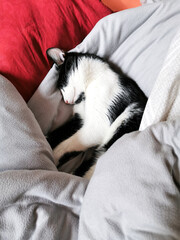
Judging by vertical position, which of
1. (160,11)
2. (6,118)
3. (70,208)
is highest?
(160,11)

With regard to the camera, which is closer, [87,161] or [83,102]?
[87,161]

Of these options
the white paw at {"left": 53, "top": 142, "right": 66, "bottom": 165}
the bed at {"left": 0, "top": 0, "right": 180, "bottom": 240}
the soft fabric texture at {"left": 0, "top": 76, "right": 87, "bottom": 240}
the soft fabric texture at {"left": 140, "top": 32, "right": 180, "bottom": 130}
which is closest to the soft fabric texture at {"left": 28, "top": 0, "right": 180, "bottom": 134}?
the bed at {"left": 0, "top": 0, "right": 180, "bottom": 240}

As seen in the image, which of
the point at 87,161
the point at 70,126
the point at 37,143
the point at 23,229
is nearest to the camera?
the point at 23,229

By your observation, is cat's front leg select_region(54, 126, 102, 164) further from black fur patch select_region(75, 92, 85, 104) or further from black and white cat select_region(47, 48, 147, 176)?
black fur patch select_region(75, 92, 85, 104)

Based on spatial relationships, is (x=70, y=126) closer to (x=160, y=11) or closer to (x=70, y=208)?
(x=70, y=208)

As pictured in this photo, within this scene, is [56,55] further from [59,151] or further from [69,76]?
[59,151]

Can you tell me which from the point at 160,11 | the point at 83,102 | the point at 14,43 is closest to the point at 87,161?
the point at 83,102

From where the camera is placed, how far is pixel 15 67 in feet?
3.51

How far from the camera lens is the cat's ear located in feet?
3.69

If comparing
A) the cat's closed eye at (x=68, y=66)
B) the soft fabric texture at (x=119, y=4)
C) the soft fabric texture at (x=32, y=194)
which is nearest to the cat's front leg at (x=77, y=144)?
the soft fabric texture at (x=32, y=194)

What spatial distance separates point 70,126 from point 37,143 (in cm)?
37

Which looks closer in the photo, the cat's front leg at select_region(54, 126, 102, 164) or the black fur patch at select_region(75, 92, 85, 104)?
the cat's front leg at select_region(54, 126, 102, 164)

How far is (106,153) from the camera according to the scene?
696 mm

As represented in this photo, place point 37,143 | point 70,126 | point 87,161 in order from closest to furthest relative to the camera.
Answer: point 37,143 < point 87,161 < point 70,126
